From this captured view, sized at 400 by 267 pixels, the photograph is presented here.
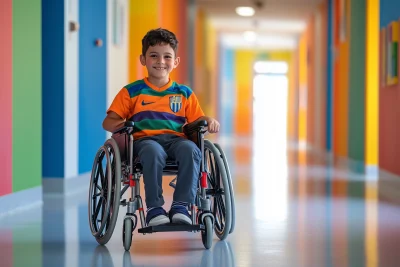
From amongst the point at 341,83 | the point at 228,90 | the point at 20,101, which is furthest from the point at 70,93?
the point at 228,90

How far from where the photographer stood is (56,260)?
267cm

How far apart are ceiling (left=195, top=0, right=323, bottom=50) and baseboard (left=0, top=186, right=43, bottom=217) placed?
800cm

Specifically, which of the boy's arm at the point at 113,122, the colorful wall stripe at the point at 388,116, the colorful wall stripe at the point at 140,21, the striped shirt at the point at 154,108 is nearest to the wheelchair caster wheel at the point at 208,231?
the striped shirt at the point at 154,108

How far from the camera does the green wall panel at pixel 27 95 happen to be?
4.25m

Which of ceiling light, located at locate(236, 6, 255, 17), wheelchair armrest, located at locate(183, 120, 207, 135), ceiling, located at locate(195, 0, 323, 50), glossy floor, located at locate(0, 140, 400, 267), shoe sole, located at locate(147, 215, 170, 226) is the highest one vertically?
ceiling, located at locate(195, 0, 323, 50)

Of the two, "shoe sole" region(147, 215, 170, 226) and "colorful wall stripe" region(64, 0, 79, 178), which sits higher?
"colorful wall stripe" region(64, 0, 79, 178)

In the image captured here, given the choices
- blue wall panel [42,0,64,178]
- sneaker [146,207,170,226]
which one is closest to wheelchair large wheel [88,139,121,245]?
sneaker [146,207,170,226]

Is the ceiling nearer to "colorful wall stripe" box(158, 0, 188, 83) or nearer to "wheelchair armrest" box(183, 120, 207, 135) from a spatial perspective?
"colorful wall stripe" box(158, 0, 188, 83)

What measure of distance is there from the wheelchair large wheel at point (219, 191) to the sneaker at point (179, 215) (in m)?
0.17

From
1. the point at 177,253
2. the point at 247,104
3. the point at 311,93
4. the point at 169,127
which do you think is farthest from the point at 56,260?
the point at 247,104

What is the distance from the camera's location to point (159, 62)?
122 inches

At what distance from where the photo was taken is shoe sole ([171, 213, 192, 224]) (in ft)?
9.11

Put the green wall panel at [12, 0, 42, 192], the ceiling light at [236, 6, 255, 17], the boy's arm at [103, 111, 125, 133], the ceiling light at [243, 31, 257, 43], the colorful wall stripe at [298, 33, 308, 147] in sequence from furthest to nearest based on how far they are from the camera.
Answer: the ceiling light at [243, 31, 257, 43]
the colorful wall stripe at [298, 33, 308, 147]
the ceiling light at [236, 6, 255, 17]
the green wall panel at [12, 0, 42, 192]
the boy's arm at [103, 111, 125, 133]

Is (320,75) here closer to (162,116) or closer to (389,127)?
(389,127)
